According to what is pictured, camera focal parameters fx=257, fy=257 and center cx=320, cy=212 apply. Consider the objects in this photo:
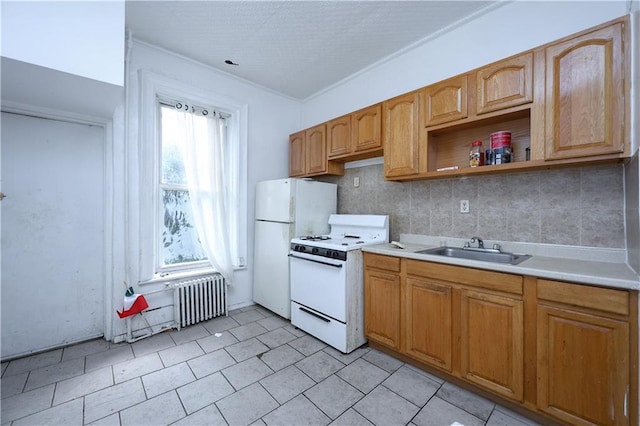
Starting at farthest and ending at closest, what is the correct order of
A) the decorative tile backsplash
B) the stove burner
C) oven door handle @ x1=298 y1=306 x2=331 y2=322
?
the stove burner → oven door handle @ x1=298 y1=306 x2=331 y2=322 → the decorative tile backsplash

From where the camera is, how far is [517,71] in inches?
68.9

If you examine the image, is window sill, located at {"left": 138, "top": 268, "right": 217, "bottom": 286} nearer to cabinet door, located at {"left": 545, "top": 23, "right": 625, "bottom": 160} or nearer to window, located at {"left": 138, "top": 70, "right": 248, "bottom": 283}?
window, located at {"left": 138, "top": 70, "right": 248, "bottom": 283}

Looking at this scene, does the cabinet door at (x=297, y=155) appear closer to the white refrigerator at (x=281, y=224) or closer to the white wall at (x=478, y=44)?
the white refrigerator at (x=281, y=224)

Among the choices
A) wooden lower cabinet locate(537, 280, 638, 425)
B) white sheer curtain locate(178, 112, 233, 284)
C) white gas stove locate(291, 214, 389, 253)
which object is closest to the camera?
wooden lower cabinet locate(537, 280, 638, 425)

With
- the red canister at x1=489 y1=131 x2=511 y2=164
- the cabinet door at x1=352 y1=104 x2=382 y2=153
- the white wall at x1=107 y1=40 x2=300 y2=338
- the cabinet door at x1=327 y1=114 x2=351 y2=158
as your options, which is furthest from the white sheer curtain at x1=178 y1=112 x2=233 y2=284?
the red canister at x1=489 y1=131 x2=511 y2=164

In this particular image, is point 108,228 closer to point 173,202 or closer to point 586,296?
point 173,202

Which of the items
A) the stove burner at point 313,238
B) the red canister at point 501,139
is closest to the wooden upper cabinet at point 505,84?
the red canister at point 501,139

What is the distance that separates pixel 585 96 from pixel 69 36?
312 cm

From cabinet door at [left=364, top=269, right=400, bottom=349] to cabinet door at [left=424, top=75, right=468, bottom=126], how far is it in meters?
1.36

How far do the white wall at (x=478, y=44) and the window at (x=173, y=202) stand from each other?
200 centimetres

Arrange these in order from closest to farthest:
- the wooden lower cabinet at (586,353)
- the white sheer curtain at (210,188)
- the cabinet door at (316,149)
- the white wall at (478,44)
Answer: the wooden lower cabinet at (586,353), the white wall at (478,44), the white sheer curtain at (210,188), the cabinet door at (316,149)

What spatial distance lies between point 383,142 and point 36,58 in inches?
98.6

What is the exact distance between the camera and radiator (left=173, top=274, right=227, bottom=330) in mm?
2725

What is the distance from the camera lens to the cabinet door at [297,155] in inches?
136
